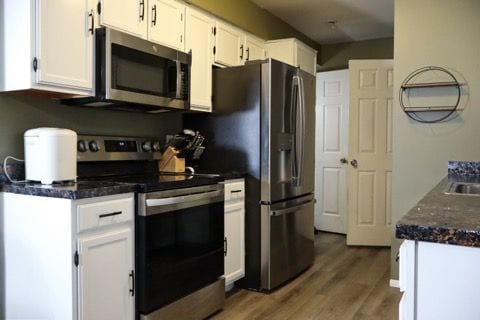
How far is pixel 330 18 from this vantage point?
174 inches

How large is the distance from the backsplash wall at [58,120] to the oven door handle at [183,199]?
2.49ft

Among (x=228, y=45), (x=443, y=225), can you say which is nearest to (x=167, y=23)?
(x=228, y=45)

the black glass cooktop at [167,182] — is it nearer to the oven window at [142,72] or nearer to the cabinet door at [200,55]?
the oven window at [142,72]

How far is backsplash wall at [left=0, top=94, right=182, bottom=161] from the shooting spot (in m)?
2.20

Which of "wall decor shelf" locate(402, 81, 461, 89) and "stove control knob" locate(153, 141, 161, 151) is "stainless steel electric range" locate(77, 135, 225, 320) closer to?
"stove control knob" locate(153, 141, 161, 151)

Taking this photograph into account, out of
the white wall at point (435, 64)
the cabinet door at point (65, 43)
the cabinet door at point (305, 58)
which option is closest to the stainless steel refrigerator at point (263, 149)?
the white wall at point (435, 64)

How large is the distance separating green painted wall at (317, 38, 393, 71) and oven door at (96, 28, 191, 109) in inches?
123

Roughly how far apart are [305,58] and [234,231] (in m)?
2.22

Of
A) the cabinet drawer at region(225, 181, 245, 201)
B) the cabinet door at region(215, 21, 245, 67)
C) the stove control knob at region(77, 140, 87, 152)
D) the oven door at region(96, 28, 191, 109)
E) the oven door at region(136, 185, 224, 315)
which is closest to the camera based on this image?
the oven door at region(136, 185, 224, 315)

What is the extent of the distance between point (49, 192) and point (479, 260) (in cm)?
165

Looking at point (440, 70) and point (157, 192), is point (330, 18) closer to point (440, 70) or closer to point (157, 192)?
point (440, 70)

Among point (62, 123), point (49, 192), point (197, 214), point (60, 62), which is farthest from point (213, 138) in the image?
point (49, 192)

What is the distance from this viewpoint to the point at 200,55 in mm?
3131

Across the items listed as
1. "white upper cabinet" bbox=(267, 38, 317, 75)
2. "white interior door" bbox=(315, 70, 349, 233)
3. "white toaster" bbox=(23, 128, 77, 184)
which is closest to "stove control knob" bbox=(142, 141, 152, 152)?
"white toaster" bbox=(23, 128, 77, 184)
